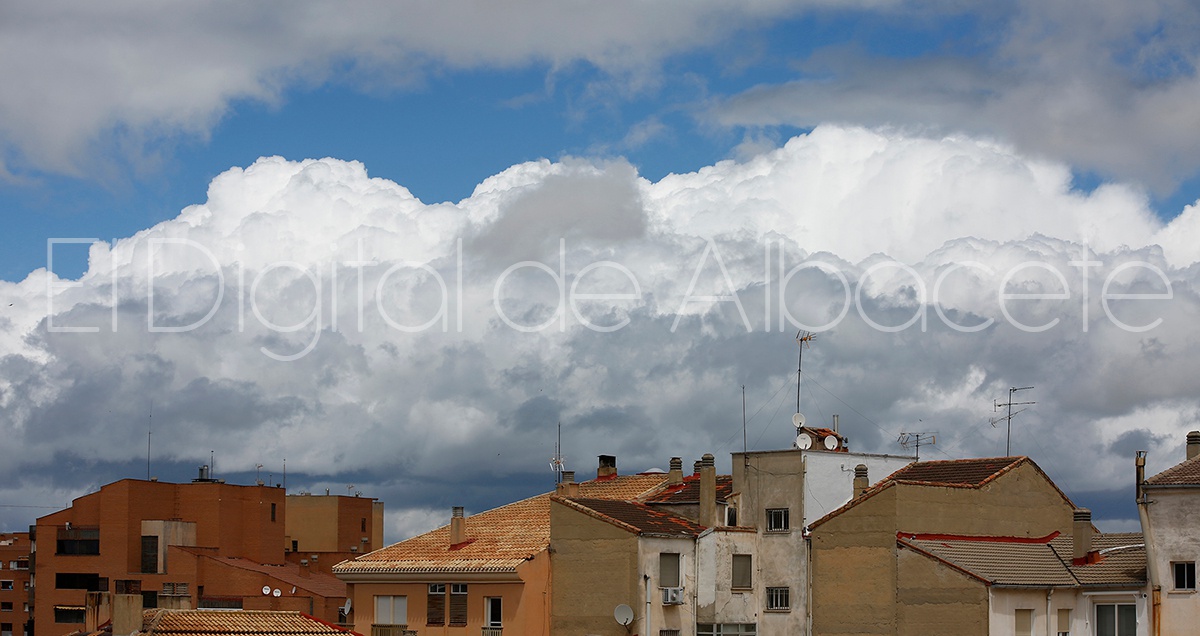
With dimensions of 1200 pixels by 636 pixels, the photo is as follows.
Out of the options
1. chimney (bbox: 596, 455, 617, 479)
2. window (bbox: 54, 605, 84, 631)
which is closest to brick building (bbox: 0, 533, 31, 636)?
window (bbox: 54, 605, 84, 631)

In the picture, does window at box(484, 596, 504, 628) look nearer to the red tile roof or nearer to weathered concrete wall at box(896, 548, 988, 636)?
the red tile roof

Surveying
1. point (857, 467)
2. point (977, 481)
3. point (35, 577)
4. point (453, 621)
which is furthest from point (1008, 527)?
point (35, 577)

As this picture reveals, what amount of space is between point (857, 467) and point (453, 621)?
59.4 ft

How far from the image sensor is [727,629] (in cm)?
6531

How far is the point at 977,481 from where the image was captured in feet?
204

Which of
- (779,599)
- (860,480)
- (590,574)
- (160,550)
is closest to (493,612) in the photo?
(590,574)

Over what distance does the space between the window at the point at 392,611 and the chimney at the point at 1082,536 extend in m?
27.8

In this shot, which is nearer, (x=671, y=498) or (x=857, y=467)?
(x=857, y=467)

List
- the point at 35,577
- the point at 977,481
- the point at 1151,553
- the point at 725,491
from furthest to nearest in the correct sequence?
the point at 35,577 < the point at 725,491 < the point at 977,481 < the point at 1151,553

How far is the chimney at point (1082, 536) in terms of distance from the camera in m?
60.3

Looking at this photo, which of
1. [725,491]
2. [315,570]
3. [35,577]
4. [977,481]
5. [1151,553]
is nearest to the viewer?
[1151,553]

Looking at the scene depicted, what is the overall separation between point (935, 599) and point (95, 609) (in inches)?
2436

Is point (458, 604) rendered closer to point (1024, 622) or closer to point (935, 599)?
point (935, 599)

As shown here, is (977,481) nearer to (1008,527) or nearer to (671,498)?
(1008,527)
